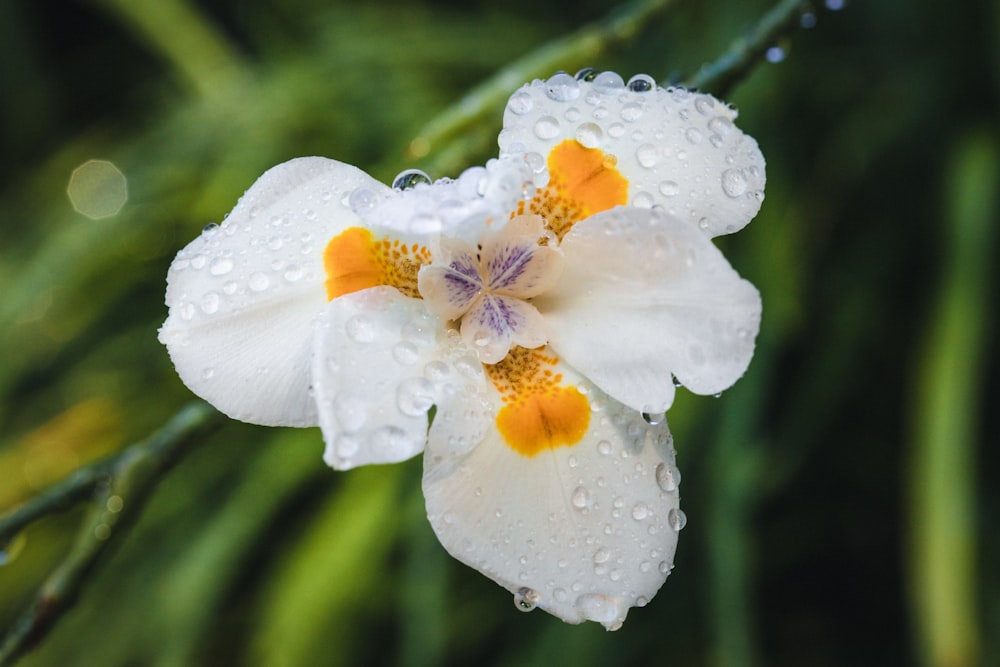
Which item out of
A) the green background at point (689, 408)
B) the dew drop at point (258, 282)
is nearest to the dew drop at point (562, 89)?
the dew drop at point (258, 282)

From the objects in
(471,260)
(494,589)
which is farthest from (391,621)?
(471,260)

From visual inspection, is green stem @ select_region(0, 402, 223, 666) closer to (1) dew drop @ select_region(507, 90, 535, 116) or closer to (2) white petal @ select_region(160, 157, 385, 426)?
(2) white petal @ select_region(160, 157, 385, 426)

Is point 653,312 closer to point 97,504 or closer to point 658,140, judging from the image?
point 658,140

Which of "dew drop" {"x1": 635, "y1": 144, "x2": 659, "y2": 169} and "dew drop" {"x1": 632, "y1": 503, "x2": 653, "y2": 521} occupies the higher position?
"dew drop" {"x1": 635, "y1": 144, "x2": 659, "y2": 169}

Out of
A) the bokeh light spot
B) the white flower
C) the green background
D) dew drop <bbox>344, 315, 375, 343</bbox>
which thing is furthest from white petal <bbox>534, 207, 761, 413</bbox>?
the bokeh light spot

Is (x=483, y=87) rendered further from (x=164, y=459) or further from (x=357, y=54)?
(x=357, y=54)

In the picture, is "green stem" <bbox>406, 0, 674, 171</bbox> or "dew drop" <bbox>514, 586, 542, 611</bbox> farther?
"green stem" <bbox>406, 0, 674, 171</bbox>

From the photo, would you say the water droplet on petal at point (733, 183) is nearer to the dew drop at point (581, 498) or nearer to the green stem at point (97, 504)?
the dew drop at point (581, 498)
